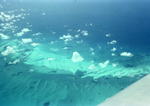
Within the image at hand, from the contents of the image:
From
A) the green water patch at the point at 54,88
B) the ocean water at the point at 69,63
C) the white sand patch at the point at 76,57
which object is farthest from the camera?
the white sand patch at the point at 76,57

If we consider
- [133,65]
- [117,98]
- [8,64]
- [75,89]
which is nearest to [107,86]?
→ [75,89]

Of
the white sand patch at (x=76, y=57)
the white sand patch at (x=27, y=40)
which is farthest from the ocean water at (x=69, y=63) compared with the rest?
the white sand patch at (x=27, y=40)

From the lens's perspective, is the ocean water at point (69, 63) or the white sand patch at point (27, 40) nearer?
the ocean water at point (69, 63)

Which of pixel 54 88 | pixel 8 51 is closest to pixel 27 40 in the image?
pixel 8 51

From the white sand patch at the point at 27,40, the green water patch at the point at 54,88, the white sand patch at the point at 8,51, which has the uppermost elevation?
the white sand patch at the point at 27,40

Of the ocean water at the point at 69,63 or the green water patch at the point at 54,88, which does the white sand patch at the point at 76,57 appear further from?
the green water patch at the point at 54,88

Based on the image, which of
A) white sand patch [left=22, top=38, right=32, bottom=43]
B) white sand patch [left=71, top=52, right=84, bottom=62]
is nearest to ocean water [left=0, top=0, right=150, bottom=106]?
white sand patch [left=71, top=52, right=84, bottom=62]

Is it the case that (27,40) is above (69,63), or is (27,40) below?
above

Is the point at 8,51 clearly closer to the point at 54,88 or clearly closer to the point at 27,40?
the point at 27,40

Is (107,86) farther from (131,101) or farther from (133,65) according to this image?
(131,101)
